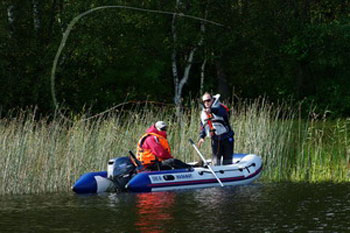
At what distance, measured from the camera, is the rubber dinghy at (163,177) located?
18.5m

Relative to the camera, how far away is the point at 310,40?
1345 inches

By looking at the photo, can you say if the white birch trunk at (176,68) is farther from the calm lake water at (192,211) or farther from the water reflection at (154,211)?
the water reflection at (154,211)

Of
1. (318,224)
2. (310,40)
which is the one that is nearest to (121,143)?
(318,224)

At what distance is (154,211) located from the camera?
15.7 metres

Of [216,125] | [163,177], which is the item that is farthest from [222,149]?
[163,177]

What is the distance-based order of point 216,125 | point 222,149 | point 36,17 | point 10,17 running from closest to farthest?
point 216,125 → point 222,149 → point 10,17 → point 36,17

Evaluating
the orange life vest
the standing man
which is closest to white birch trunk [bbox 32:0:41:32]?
the standing man

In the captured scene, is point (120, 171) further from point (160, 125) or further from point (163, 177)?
point (160, 125)

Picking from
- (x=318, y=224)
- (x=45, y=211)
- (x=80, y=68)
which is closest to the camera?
(x=318, y=224)

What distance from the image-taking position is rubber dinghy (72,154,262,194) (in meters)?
18.5

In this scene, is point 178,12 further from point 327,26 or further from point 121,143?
point 121,143

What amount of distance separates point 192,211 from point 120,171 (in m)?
3.60

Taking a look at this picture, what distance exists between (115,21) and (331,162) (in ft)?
42.0

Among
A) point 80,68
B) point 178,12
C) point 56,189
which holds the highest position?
point 178,12
